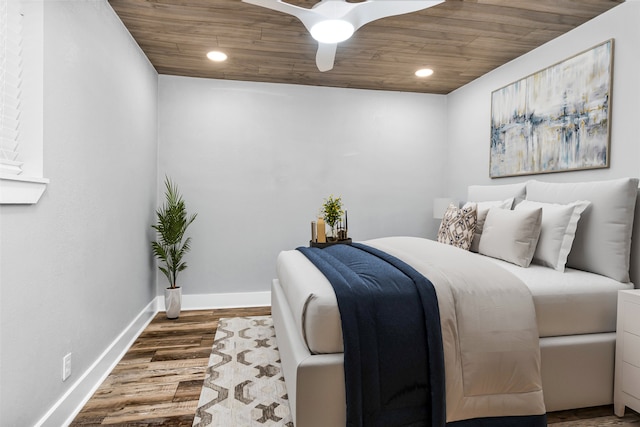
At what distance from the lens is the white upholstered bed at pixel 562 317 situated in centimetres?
156

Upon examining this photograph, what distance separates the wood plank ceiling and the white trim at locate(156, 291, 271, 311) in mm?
2345

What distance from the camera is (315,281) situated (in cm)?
190

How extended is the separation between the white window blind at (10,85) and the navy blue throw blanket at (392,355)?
1507 millimetres

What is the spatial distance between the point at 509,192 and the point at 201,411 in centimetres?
279

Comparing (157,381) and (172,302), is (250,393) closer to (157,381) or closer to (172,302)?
(157,381)

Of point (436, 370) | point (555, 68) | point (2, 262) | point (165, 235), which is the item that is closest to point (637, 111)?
point (555, 68)

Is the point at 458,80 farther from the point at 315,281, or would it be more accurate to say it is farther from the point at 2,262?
the point at 2,262

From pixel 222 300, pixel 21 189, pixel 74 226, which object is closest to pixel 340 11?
pixel 21 189

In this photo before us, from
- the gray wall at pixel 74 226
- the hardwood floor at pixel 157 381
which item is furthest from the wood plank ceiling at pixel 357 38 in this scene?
the hardwood floor at pixel 157 381

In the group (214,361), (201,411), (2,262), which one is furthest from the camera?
(214,361)

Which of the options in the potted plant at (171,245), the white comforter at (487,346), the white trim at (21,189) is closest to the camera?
the white trim at (21,189)

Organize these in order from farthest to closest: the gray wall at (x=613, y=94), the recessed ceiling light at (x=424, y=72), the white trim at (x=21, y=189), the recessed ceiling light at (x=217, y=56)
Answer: the recessed ceiling light at (x=424, y=72), the recessed ceiling light at (x=217, y=56), the gray wall at (x=613, y=94), the white trim at (x=21, y=189)

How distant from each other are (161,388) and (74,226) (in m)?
1.08

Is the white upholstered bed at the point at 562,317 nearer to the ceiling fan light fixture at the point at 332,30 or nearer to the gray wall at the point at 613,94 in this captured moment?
the gray wall at the point at 613,94
